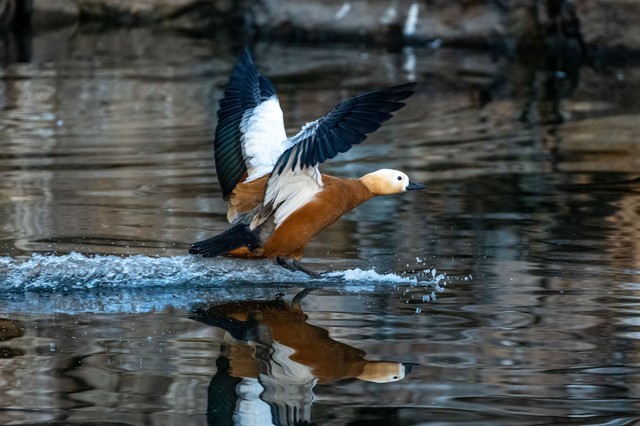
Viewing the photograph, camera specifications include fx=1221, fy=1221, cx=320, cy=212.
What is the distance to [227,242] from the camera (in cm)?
603

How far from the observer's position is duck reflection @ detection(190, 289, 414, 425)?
13.9 ft

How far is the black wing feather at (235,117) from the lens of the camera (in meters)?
6.41

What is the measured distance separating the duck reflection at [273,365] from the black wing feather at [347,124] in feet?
2.47

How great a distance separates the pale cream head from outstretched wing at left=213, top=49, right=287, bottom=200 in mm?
1726

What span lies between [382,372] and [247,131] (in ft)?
6.92

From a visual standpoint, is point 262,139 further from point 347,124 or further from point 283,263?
point 347,124

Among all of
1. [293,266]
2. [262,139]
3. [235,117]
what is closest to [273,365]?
[293,266]

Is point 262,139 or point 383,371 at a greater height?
point 262,139

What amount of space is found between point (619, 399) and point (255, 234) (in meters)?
2.35

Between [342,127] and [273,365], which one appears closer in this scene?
[273,365]

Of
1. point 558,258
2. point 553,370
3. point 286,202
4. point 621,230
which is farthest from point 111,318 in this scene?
point 621,230

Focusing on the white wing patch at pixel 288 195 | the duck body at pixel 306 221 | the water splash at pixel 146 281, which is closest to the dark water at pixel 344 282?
the water splash at pixel 146 281

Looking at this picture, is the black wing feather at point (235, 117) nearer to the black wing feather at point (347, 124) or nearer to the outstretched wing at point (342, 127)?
the outstretched wing at point (342, 127)

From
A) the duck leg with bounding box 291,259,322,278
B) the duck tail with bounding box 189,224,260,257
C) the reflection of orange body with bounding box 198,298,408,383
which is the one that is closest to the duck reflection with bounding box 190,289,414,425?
the reflection of orange body with bounding box 198,298,408,383
